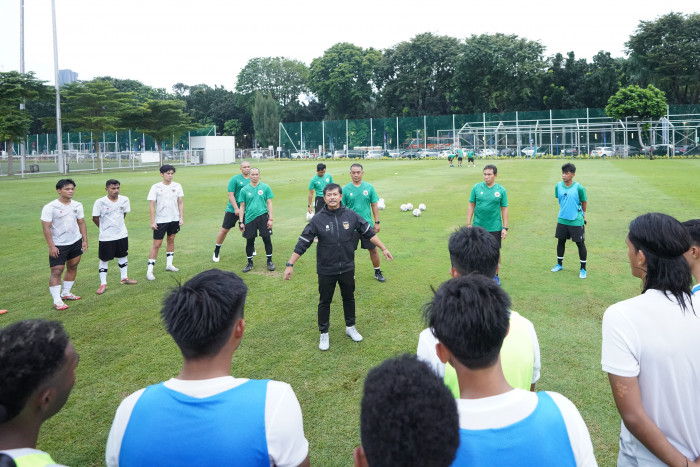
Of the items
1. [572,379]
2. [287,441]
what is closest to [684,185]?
[572,379]

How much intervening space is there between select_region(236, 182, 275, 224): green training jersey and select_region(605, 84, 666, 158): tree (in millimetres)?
45251

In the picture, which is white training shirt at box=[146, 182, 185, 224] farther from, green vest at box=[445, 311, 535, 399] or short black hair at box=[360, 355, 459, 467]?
short black hair at box=[360, 355, 459, 467]

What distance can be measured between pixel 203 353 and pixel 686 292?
7.63 ft

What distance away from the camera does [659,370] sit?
7.55ft

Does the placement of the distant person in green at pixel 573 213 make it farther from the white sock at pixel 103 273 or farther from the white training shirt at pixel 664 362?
the white sock at pixel 103 273

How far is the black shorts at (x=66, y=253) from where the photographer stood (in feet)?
25.6

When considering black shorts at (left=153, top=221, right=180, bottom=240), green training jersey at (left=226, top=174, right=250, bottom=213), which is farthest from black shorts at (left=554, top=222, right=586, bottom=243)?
black shorts at (left=153, top=221, right=180, bottom=240)

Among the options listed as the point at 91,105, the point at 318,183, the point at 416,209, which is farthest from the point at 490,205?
the point at 91,105

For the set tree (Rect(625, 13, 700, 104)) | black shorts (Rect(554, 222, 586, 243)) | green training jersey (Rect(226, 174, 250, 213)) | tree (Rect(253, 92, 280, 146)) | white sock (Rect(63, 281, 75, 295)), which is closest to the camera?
white sock (Rect(63, 281, 75, 295))

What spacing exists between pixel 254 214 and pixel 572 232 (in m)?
6.09

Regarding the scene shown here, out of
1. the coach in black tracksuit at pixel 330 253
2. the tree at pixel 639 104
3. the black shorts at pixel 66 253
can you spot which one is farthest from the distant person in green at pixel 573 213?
the tree at pixel 639 104

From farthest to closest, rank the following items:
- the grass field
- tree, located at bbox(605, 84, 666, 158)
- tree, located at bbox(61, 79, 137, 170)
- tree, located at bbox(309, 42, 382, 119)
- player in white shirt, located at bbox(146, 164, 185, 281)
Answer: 1. tree, located at bbox(309, 42, 382, 119)
2. tree, located at bbox(605, 84, 666, 158)
3. tree, located at bbox(61, 79, 137, 170)
4. player in white shirt, located at bbox(146, 164, 185, 281)
5. the grass field

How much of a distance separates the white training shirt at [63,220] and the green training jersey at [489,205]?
21.4 feet

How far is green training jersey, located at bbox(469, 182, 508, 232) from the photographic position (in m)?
Result: 8.57
